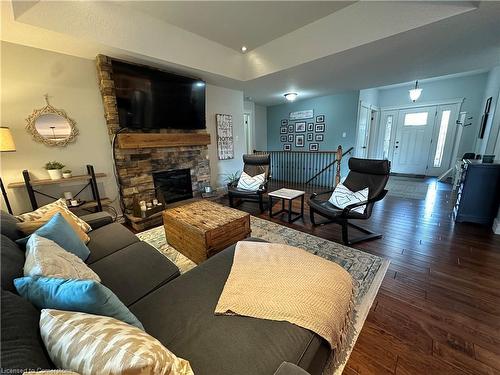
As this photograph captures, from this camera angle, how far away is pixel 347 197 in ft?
9.03

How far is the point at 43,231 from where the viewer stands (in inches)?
51.4

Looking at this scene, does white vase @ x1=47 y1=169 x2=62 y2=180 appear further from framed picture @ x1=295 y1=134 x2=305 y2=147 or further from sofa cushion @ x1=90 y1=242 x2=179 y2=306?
framed picture @ x1=295 y1=134 x2=305 y2=147

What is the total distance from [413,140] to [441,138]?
632 mm

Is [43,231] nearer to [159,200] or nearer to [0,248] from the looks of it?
[0,248]

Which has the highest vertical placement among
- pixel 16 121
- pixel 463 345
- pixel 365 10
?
pixel 365 10

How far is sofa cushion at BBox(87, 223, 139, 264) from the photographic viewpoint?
1648 mm

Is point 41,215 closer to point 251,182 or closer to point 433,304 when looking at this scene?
point 251,182

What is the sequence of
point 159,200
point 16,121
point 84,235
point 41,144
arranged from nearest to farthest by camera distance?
point 84,235 → point 16,121 → point 41,144 → point 159,200

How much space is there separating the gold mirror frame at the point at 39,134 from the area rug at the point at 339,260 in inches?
66.1

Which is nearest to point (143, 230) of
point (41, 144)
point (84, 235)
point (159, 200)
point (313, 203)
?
point (159, 200)

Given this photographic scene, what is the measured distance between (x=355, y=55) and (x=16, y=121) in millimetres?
4572

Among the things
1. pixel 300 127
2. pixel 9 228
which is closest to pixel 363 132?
pixel 300 127

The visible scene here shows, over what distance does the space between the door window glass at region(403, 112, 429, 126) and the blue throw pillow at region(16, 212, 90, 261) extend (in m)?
8.18

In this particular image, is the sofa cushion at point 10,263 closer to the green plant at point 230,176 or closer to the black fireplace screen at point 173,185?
the black fireplace screen at point 173,185
